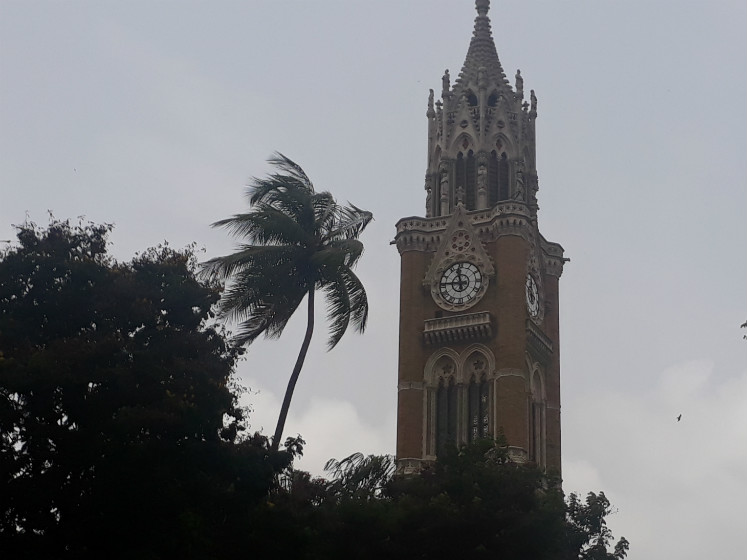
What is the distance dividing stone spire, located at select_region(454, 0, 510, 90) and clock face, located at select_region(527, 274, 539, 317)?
11.4 m

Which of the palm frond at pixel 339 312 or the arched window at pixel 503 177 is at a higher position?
the arched window at pixel 503 177

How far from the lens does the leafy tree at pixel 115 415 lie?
95.0 ft

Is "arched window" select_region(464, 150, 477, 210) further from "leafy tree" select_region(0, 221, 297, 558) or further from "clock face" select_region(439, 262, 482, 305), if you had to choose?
"leafy tree" select_region(0, 221, 297, 558)

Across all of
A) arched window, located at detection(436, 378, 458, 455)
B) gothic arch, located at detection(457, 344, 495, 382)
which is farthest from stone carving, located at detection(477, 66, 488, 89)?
arched window, located at detection(436, 378, 458, 455)

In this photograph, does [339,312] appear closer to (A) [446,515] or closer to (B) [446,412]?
(A) [446,515]

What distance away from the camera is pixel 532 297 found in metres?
68.0

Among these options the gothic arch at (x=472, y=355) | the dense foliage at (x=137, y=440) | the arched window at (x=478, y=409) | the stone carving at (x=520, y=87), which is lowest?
the dense foliage at (x=137, y=440)

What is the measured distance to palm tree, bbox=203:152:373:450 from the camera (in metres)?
39.2

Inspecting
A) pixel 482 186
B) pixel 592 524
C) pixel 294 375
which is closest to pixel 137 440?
pixel 294 375

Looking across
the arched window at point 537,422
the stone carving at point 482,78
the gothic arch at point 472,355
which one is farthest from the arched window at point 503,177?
the arched window at point 537,422

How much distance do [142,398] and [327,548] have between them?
270 inches

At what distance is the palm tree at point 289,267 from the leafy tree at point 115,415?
5.52 m

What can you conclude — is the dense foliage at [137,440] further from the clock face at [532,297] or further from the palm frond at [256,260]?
the clock face at [532,297]

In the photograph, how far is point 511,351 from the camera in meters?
64.3
